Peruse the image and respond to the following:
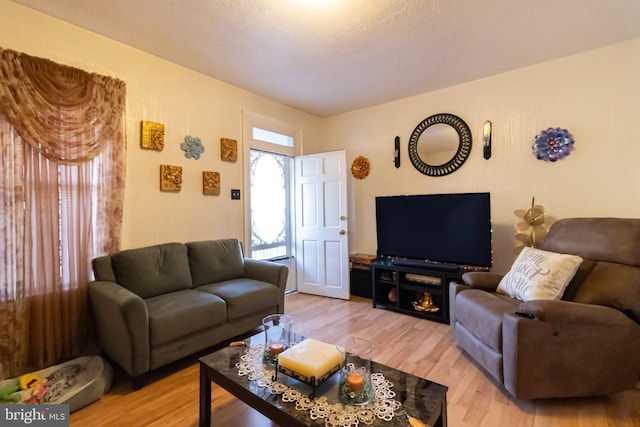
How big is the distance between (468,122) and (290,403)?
11.0 ft

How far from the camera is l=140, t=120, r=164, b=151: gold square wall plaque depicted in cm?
263

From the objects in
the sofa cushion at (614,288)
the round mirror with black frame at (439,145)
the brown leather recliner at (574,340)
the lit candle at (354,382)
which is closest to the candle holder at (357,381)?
the lit candle at (354,382)

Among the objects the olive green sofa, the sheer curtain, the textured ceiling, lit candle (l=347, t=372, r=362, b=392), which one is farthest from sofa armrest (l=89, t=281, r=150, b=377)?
the textured ceiling

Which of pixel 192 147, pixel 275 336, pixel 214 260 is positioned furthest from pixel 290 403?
pixel 192 147

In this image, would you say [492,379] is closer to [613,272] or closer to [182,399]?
[613,272]

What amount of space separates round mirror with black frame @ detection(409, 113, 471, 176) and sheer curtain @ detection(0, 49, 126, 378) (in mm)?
3158

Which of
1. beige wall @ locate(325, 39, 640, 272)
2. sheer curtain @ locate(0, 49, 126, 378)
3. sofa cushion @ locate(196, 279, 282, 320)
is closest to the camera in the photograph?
sheer curtain @ locate(0, 49, 126, 378)

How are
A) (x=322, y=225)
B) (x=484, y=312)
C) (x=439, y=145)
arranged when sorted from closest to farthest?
(x=484, y=312), (x=439, y=145), (x=322, y=225)

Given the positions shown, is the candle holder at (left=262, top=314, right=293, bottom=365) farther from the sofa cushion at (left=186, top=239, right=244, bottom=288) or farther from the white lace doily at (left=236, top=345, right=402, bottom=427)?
the sofa cushion at (left=186, top=239, right=244, bottom=288)

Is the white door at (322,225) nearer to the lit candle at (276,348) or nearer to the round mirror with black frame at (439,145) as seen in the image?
the round mirror with black frame at (439,145)

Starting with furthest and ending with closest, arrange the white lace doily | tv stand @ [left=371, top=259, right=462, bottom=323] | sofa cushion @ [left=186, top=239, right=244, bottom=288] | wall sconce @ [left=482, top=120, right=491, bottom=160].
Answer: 1. wall sconce @ [left=482, top=120, right=491, bottom=160]
2. tv stand @ [left=371, top=259, right=462, bottom=323]
3. sofa cushion @ [left=186, top=239, right=244, bottom=288]
4. the white lace doily

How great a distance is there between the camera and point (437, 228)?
3158mm

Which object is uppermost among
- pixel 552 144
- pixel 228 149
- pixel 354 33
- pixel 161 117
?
pixel 354 33

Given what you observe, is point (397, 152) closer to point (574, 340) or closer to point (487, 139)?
point (487, 139)
